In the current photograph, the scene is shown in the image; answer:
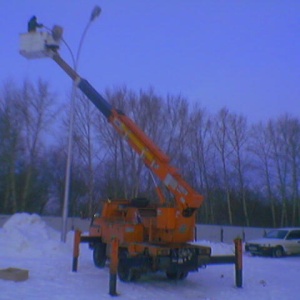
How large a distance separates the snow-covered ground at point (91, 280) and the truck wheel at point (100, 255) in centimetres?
38

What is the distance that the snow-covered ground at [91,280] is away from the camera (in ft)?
33.8

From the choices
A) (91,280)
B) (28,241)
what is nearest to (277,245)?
(28,241)

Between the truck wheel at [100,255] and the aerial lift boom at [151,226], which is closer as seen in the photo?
the aerial lift boom at [151,226]

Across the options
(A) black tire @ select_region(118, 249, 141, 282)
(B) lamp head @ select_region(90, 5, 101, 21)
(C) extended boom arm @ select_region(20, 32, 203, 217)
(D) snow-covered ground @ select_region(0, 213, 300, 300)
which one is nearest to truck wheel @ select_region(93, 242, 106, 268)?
(D) snow-covered ground @ select_region(0, 213, 300, 300)

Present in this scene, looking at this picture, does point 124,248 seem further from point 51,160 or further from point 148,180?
point 51,160

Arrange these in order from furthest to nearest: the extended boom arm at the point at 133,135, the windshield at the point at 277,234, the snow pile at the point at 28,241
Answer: the windshield at the point at 277,234 → the snow pile at the point at 28,241 → the extended boom arm at the point at 133,135

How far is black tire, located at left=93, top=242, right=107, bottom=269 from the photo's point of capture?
1472 centimetres

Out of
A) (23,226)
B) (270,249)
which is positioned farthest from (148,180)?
(23,226)

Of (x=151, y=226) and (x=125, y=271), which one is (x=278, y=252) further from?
(x=125, y=271)

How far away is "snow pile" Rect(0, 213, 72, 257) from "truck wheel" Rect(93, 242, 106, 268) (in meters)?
2.02

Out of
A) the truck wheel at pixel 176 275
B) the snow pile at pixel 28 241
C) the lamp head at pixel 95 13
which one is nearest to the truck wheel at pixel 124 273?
the truck wheel at pixel 176 275

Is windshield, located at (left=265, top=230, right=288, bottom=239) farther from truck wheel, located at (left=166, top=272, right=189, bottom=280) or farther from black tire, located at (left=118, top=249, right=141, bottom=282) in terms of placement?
black tire, located at (left=118, top=249, right=141, bottom=282)

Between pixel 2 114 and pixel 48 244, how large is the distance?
25.0 m

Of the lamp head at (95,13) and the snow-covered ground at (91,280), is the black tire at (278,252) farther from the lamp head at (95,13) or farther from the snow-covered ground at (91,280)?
the lamp head at (95,13)
